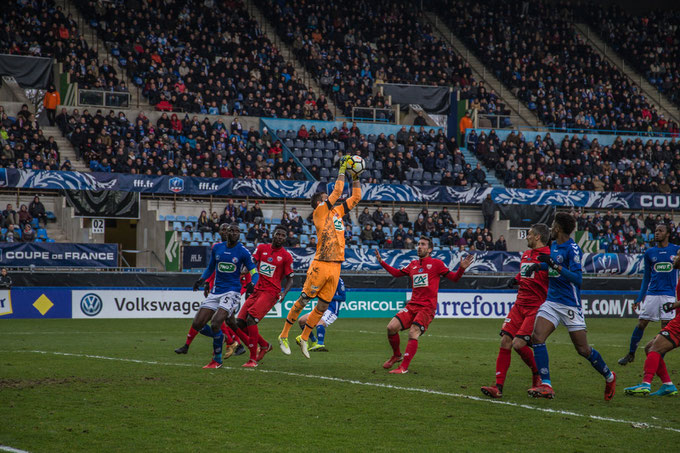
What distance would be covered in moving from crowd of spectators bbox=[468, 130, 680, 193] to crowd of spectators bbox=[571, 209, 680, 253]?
2.17m

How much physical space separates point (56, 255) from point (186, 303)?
5.43 metres

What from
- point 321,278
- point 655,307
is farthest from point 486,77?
point 321,278

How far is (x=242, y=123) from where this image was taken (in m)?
39.4

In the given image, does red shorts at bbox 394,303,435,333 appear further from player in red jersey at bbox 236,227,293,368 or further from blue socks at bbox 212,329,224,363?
blue socks at bbox 212,329,224,363

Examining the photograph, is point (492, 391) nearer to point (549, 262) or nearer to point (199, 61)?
point (549, 262)

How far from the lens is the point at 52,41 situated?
39812 millimetres

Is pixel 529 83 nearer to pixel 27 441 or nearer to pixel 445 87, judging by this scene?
pixel 445 87

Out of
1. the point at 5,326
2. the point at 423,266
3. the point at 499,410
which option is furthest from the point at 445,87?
the point at 499,410

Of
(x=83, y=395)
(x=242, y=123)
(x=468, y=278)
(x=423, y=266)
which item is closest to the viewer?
(x=83, y=395)

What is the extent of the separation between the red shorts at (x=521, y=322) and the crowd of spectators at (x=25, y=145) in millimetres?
25875

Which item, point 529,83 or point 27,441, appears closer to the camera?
point 27,441

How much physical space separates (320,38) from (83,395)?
39420 mm

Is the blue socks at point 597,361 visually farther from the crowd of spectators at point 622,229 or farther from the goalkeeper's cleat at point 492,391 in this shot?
the crowd of spectators at point 622,229

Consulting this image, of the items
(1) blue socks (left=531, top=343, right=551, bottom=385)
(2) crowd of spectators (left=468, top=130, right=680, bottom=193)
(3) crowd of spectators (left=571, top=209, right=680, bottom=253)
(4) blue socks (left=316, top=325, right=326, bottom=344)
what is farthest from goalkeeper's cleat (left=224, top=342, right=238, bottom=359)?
(2) crowd of spectators (left=468, top=130, right=680, bottom=193)
